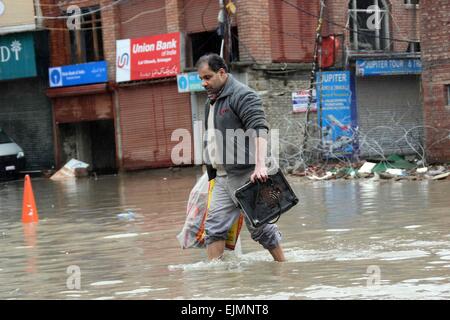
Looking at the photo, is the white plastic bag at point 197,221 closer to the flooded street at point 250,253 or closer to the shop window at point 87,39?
the flooded street at point 250,253

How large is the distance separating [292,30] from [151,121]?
5569 mm

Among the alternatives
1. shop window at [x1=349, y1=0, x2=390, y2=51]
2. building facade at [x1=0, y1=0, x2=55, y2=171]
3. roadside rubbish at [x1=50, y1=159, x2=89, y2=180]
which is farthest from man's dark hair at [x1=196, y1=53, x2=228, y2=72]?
building facade at [x1=0, y1=0, x2=55, y2=171]

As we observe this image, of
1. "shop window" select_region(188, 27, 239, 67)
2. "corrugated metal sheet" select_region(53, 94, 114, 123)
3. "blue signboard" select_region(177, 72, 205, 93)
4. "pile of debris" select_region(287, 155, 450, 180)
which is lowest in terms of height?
"pile of debris" select_region(287, 155, 450, 180)

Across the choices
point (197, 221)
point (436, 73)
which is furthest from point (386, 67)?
point (197, 221)

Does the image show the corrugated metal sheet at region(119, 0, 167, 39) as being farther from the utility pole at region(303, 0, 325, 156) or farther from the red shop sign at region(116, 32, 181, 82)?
the utility pole at region(303, 0, 325, 156)

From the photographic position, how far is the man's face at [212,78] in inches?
309

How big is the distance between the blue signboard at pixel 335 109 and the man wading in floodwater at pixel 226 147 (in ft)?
58.7

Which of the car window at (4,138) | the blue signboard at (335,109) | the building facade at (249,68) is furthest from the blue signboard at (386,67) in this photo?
the car window at (4,138)

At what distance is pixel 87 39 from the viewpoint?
103 ft

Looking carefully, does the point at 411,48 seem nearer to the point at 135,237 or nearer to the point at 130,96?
the point at 130,96

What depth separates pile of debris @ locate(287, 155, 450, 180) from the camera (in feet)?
62.0

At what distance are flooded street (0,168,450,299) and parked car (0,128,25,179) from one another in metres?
12.6

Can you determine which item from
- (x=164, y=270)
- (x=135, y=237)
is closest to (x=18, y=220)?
(x=135, y=237)

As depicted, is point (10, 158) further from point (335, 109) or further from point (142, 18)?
point (335, 109)
